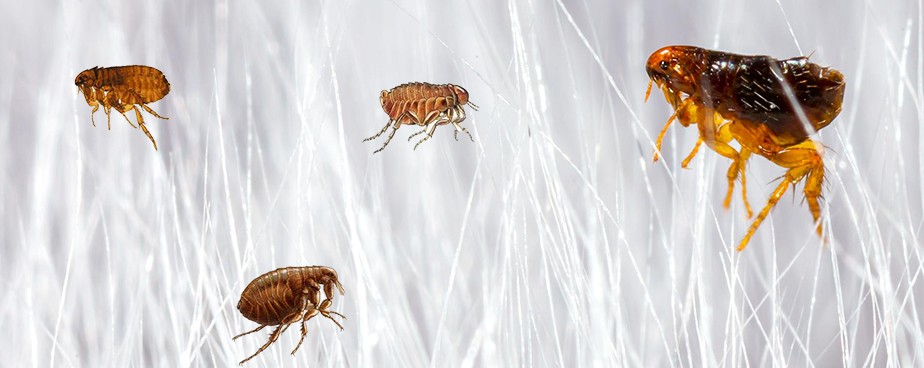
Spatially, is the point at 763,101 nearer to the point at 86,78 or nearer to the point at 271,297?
the point at 271,297

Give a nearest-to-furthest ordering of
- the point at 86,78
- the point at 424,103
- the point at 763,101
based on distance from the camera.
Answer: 1. the point at 763,101
2. the point at 424,103
3. the point at 86,78

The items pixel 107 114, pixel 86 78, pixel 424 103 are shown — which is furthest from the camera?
pixel 107 114

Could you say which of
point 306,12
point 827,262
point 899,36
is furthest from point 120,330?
point 899,36

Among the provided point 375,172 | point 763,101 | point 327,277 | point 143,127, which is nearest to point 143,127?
point 143,127

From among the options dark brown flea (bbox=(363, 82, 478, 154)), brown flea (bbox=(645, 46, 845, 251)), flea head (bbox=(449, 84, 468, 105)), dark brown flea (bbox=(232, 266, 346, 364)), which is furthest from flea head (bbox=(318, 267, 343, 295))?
brown flea (bbox=(645, 46, 845, 251))

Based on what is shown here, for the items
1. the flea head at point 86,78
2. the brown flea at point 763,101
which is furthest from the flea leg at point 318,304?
the flea head at point 86,78

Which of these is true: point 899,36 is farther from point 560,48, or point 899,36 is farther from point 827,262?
point 560,48

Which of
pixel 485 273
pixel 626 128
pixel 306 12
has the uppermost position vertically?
pixel 306 12
